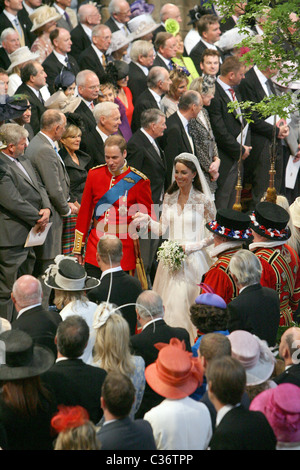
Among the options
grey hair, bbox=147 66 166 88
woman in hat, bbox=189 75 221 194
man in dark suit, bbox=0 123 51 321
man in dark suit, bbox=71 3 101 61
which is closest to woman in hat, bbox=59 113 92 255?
man in dark suit, bbox=0 123 51 321

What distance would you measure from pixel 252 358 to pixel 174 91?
21.8 ft

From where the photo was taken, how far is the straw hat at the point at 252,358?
549 cm

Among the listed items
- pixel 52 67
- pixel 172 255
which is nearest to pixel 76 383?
pixel 172 255

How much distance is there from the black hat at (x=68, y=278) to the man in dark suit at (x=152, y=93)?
4.53m

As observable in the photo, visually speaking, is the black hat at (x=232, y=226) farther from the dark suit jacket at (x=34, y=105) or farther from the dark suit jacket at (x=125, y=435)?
the dark suit jacket at (x=34, y=105)

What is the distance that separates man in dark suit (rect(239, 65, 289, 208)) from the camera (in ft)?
39.6

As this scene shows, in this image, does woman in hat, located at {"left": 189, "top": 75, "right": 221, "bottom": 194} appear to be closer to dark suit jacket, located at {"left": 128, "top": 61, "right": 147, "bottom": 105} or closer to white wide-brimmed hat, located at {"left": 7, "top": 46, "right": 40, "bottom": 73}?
dark suit jacket, located at {"left": 128, "top": 61, "right": 147, "bottom": 105}

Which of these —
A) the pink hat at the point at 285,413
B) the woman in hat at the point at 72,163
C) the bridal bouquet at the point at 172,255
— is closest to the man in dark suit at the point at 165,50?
the woman in hat at the point at 72,163

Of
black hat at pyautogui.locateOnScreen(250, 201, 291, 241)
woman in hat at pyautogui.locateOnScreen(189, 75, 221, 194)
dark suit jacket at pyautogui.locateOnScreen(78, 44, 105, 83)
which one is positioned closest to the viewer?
black hat at pyautogui.locateOnScreen(250, 201, 291, 241)

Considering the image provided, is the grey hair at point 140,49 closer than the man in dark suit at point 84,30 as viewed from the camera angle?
Yes

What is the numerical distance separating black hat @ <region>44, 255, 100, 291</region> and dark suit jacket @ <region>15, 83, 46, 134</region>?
→ 3387 mm

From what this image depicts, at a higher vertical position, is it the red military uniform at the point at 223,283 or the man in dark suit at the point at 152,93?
the red military uniform at the point at 223,283
